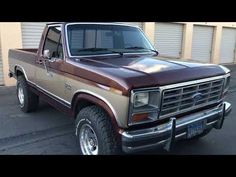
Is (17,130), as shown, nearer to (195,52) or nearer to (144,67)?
(144,67)

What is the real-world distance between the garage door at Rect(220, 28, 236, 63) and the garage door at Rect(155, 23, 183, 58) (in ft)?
14.2

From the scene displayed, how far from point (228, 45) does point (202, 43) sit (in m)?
3.05

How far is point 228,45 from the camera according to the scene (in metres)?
18.0

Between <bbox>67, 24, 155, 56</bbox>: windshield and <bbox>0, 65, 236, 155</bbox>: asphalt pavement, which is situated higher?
<bbox>67, 24, 155, 56</bbox>: windshield

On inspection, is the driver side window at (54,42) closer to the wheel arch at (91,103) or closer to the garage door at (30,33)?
the wheel arch at (91,103)

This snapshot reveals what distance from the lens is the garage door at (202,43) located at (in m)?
15.5

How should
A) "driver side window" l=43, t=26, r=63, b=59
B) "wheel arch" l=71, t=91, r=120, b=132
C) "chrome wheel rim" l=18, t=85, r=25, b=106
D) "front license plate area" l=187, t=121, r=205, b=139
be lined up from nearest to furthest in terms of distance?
"wheel arch" l=71, t=91, r=120, b=132, "front license plate area" l=187, t=121, r=205, b=139, "driver side window" l=43, t=26, r=63, b=59, "chrome wheel rim" l=18, t=85, r=25, b=106

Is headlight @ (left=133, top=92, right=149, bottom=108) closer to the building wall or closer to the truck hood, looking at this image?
the truck hood

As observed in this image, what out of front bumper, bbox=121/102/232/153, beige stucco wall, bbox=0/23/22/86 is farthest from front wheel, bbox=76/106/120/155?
beige stucco wall, bbox=0/23/22/86

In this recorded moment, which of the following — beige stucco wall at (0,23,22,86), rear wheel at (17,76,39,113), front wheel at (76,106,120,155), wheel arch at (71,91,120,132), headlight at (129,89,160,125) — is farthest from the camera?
beige stucco wall at (0,23,22,86)

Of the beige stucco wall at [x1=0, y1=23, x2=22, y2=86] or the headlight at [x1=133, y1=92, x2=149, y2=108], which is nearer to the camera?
the headlight at [x1=133, y1=92, x2=149, y2=108]

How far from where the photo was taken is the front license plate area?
3.62 metres

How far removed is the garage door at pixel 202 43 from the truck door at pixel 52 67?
11.8 metres

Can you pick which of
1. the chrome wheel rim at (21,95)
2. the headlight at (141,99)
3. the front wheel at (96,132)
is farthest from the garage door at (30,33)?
the headlight at (141,99)
